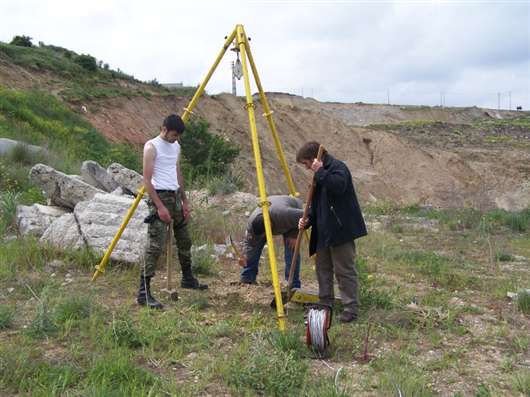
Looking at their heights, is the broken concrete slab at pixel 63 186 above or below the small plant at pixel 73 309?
above

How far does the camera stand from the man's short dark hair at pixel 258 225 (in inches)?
204

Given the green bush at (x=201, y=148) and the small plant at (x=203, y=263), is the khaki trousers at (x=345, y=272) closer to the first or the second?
the small plant at (x=203, y=263)

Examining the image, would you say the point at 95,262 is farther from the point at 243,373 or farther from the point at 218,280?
the point at 243,373

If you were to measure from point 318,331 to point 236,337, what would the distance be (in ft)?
2.31

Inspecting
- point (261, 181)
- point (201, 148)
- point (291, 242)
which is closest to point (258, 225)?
point (291, 242)

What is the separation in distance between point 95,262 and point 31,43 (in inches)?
900

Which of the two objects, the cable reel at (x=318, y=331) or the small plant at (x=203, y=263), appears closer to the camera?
the cable reel at (x=318, y=331)

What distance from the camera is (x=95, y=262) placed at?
5762 millimetres

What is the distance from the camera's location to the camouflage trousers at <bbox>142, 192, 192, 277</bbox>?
4.79m

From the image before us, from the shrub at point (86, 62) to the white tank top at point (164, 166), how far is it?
2032 centimetres

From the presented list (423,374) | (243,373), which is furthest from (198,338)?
(423,374)

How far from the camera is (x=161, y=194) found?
4930mm

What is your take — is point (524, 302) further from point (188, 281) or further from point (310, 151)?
point (188, 281)

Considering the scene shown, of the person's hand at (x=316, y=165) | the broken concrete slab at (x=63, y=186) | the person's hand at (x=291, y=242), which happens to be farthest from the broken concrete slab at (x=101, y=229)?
the person's hand at (x=316, y=165)
